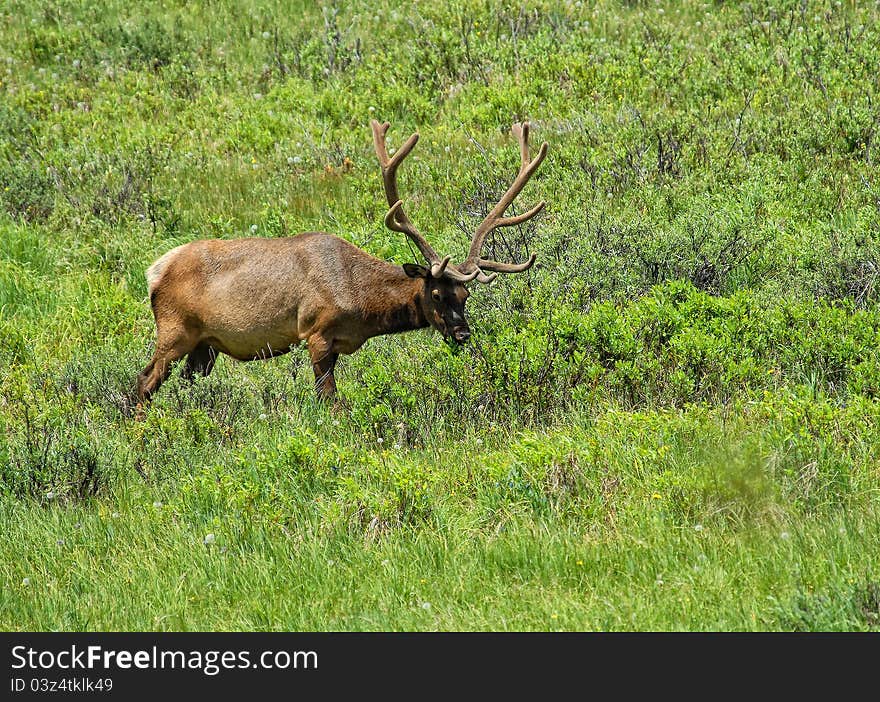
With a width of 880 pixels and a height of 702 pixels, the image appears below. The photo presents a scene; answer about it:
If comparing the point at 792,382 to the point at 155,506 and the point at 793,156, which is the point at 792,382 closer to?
the point at 155,506

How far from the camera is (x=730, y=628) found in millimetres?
5414

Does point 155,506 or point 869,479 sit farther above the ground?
point 869,479

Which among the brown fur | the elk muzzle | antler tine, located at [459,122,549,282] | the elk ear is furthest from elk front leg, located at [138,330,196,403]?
antler tine, located at [459,122,549,282]

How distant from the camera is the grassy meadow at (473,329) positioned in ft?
20.5

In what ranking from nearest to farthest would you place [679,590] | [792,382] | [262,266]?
[679,590], [792,382], [262,266]

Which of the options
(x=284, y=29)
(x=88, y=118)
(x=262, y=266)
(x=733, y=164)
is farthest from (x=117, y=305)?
(x=284, y=29)

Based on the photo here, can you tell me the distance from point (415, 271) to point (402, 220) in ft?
1.67

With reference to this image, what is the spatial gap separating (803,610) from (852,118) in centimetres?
873

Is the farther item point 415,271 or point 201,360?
point 201,360

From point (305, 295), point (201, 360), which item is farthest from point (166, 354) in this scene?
point (305, 295)

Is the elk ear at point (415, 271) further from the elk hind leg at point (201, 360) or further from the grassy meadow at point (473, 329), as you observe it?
the elk hind leg at point (201, 360)

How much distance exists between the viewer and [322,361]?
9523 millimetres

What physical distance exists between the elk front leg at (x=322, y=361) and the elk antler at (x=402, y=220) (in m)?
0.98

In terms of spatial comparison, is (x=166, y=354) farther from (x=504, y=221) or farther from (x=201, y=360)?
(x=504, y=221)
